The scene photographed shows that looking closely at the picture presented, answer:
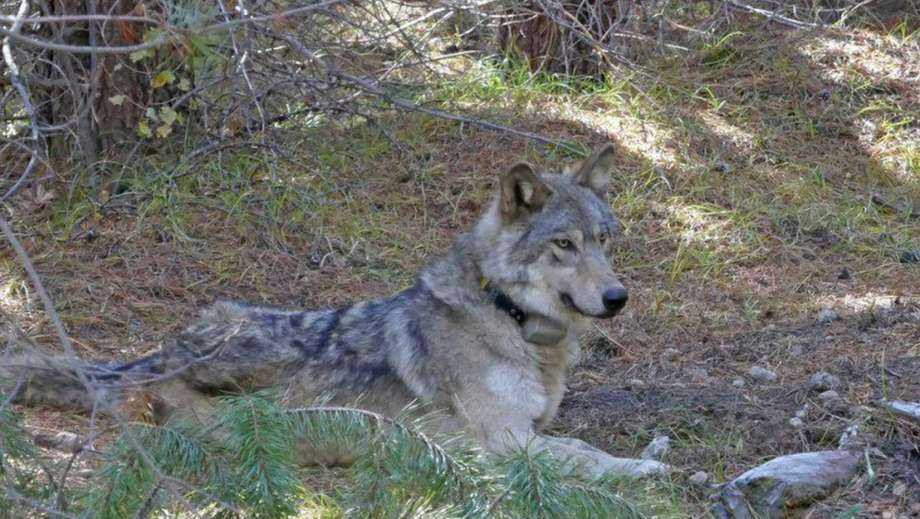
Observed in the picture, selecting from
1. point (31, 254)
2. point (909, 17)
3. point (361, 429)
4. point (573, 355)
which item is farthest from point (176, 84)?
point (909, 17)

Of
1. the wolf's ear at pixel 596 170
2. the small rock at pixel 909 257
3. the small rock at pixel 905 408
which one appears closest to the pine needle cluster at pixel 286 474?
the small rock at pixel 905 408

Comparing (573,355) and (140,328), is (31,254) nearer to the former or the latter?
(140,328)

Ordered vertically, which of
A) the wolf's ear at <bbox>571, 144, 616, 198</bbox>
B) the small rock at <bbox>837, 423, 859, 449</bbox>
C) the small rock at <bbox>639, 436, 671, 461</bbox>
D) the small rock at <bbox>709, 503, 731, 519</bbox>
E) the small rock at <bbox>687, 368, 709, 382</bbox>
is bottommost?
the small rock at <bbox>687, 368, 709, 382</bbox>

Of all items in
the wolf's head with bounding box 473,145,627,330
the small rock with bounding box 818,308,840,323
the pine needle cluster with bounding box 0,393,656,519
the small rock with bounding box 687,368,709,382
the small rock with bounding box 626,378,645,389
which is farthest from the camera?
the small rock with bounding box 818,308,840,323

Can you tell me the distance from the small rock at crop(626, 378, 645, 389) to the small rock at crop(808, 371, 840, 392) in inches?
33.9

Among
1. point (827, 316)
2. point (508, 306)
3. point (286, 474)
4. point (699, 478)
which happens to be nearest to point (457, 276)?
point (508, 306)

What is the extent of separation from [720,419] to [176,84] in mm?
4486

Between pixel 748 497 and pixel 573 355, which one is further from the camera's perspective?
pixel 573 355

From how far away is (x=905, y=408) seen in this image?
17.3 ft

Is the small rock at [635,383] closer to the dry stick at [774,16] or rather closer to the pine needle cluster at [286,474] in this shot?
the pine needle cluster at [286,474]

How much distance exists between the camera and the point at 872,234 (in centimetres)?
857

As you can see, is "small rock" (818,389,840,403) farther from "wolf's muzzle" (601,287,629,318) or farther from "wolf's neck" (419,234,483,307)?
"wolf's neck" (419,234,483,307)

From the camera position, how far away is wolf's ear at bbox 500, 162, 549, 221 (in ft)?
17.8

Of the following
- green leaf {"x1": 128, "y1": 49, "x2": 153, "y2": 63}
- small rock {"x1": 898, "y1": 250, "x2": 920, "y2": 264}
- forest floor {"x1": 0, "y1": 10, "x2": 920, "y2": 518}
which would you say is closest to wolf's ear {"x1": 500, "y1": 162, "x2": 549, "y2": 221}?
forest floor {"x1": 0, "y1": 10, "x2": 920, "y2": 518}
